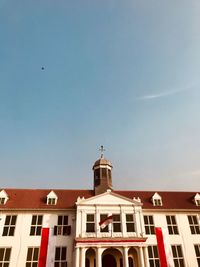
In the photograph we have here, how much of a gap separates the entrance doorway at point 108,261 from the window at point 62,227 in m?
5.03

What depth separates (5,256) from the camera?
24.2m

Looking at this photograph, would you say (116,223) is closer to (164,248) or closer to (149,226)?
(149,226)

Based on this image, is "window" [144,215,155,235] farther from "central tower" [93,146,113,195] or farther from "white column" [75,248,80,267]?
"white column" [75,248,80,267]

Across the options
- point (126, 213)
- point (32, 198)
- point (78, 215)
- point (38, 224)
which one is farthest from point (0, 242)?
point (126, 213)

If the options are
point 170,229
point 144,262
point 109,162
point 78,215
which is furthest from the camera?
point 109,162

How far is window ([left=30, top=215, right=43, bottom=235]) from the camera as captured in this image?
25.9 meters

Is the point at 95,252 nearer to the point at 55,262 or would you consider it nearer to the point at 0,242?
the point at 55,262

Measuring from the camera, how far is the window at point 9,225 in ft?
83.7

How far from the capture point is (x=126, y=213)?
87.1ft

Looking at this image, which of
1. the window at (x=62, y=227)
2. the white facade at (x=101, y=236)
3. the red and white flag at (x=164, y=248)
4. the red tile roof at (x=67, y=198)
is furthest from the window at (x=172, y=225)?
the window at (x=62, y=227)

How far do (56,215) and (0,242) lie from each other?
21.0ft

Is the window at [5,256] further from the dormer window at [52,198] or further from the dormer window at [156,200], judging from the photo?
the dormer window at [156,200]

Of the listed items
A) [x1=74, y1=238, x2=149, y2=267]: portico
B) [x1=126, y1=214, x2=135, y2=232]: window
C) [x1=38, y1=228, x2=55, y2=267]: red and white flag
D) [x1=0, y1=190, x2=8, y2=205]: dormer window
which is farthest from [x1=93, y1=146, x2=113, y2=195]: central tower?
[x1=0, y1=190, x2=8, y2=205]: dormer window

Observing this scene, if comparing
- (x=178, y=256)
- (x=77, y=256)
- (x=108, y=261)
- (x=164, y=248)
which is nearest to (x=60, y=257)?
(x=77, y=256)
